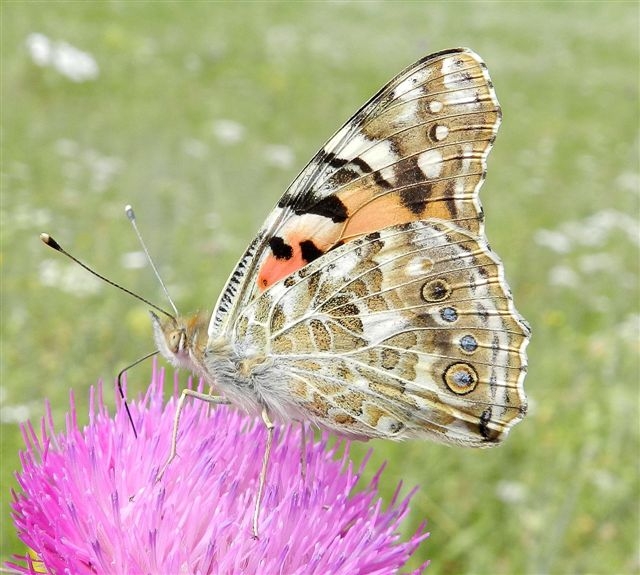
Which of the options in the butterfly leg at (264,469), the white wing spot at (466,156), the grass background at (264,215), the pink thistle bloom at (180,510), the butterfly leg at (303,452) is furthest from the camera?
the grass background at (264,215)

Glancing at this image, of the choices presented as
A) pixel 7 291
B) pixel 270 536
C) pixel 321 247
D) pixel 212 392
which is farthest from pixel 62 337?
pixel 270 536

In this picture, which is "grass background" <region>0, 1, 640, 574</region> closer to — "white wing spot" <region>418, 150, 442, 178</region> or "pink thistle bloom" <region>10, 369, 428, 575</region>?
"pink thistle bloom" <region>10, 369, 428, 575</region>

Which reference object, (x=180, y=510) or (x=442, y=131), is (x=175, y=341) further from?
(x=442, y=131)

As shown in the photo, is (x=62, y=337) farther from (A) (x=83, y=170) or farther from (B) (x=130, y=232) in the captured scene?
(A) (x=83, y=170)

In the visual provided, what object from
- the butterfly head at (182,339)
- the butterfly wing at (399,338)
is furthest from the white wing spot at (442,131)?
the butterfly head at (182,339)

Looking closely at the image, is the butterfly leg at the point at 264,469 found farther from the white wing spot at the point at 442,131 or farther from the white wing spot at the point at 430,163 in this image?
the white wing spot at the point at 442,131

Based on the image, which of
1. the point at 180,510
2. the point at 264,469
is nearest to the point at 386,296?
the point at 264,469
